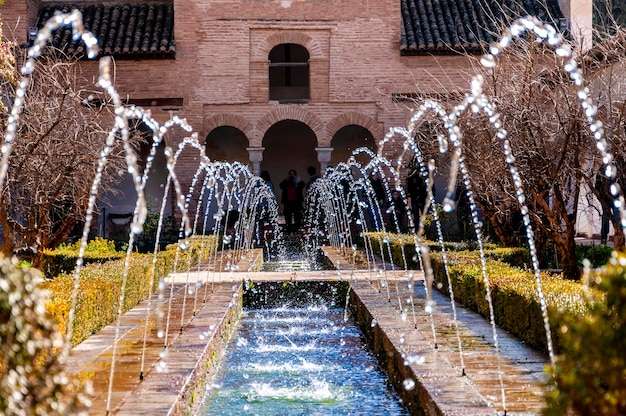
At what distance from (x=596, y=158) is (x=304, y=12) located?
44.2 ft

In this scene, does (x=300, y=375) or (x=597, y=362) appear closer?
(x=597, y=362)

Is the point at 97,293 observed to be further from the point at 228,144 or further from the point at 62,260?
the point at 228,144

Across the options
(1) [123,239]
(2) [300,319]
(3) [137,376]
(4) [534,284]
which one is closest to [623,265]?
(3) [137,376]

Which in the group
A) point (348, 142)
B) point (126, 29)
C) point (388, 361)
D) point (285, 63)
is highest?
point (126, 29)

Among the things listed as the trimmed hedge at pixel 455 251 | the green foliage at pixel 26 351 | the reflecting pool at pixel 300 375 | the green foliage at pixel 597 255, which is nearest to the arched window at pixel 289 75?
the trimmed hedge at pixel 455 251

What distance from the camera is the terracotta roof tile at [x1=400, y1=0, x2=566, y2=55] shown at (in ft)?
71.6

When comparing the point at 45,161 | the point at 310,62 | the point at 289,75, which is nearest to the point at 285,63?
the point at 310,62

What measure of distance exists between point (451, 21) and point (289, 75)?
18.3ft

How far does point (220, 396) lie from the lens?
6191 mm

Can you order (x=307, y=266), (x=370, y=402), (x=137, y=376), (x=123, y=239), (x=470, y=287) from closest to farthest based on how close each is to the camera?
(x=137, y=376), (x=370, y=402), (x=470, y=287), (x=307, y=266), (x=123, y=239)

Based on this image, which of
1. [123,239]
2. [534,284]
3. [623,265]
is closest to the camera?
[623,265]

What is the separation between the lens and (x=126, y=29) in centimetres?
2231

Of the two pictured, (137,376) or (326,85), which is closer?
(137,376)

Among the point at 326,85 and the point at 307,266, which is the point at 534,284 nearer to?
the point at 307,266
